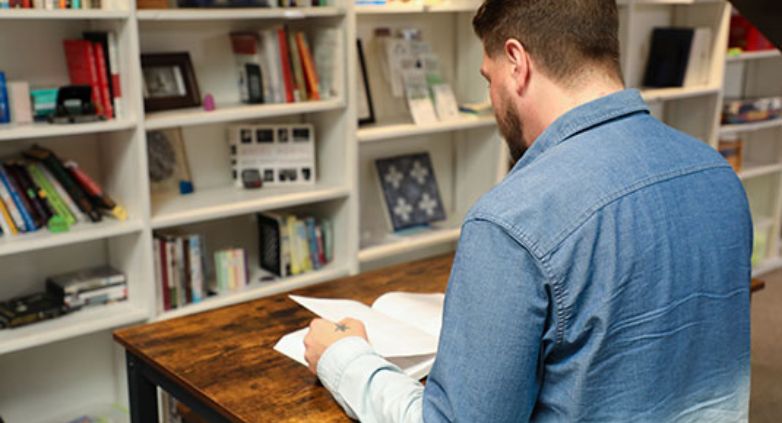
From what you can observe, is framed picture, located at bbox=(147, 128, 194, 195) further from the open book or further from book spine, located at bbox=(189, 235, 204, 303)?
the open book

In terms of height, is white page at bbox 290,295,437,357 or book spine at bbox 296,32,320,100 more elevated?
book spine at bbox 296,32,320,100

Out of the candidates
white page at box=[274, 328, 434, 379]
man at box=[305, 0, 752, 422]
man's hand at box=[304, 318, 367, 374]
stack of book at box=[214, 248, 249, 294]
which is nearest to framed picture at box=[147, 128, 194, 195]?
stack of book at box=[214, 248, 249, 294]

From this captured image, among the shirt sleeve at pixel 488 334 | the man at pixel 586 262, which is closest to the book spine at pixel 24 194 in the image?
the man at pixel 586 262

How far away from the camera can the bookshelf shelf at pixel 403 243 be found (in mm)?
3363

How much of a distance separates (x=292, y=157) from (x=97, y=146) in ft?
2.35

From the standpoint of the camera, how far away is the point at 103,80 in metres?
2.61

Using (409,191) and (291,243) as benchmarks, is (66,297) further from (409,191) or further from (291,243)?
(409,191)

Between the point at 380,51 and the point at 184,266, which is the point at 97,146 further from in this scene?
the point at 380,51

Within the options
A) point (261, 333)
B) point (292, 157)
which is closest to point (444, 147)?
point (292, 157)

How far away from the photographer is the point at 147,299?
9.02 feet

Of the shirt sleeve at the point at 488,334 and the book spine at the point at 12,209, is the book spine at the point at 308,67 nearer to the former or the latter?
the book spine at the point at 12,209

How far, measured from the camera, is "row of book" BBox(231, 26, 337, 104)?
3055mm

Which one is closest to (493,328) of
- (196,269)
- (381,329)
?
(381,329)

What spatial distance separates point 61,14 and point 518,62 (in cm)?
166
